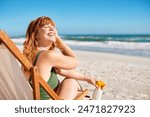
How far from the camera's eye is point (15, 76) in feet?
7.11

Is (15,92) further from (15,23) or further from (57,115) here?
(15,23)

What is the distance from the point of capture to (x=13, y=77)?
2176 mm

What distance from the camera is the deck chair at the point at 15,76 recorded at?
2.03 meters

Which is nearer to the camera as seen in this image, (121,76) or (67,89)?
(67,89)

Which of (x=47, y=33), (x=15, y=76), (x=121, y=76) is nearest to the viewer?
(x=15, y=76)

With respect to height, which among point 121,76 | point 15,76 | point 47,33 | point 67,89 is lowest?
point 121,76

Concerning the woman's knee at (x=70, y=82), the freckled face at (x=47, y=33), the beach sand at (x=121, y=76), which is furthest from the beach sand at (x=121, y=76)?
the freckled face at (x=47, y=33)

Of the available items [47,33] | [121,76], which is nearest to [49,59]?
[47,33]

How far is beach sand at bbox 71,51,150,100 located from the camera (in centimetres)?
429

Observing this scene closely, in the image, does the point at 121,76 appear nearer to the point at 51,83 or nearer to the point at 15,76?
the point at 51,83

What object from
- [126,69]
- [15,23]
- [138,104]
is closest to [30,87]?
[138,104]

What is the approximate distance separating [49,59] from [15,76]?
0.67 ft

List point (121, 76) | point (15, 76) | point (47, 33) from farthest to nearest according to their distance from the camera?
point (121, 76)
point (47, 33)
point (15, 76)

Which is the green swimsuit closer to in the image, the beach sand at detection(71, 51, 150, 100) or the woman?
the woman
